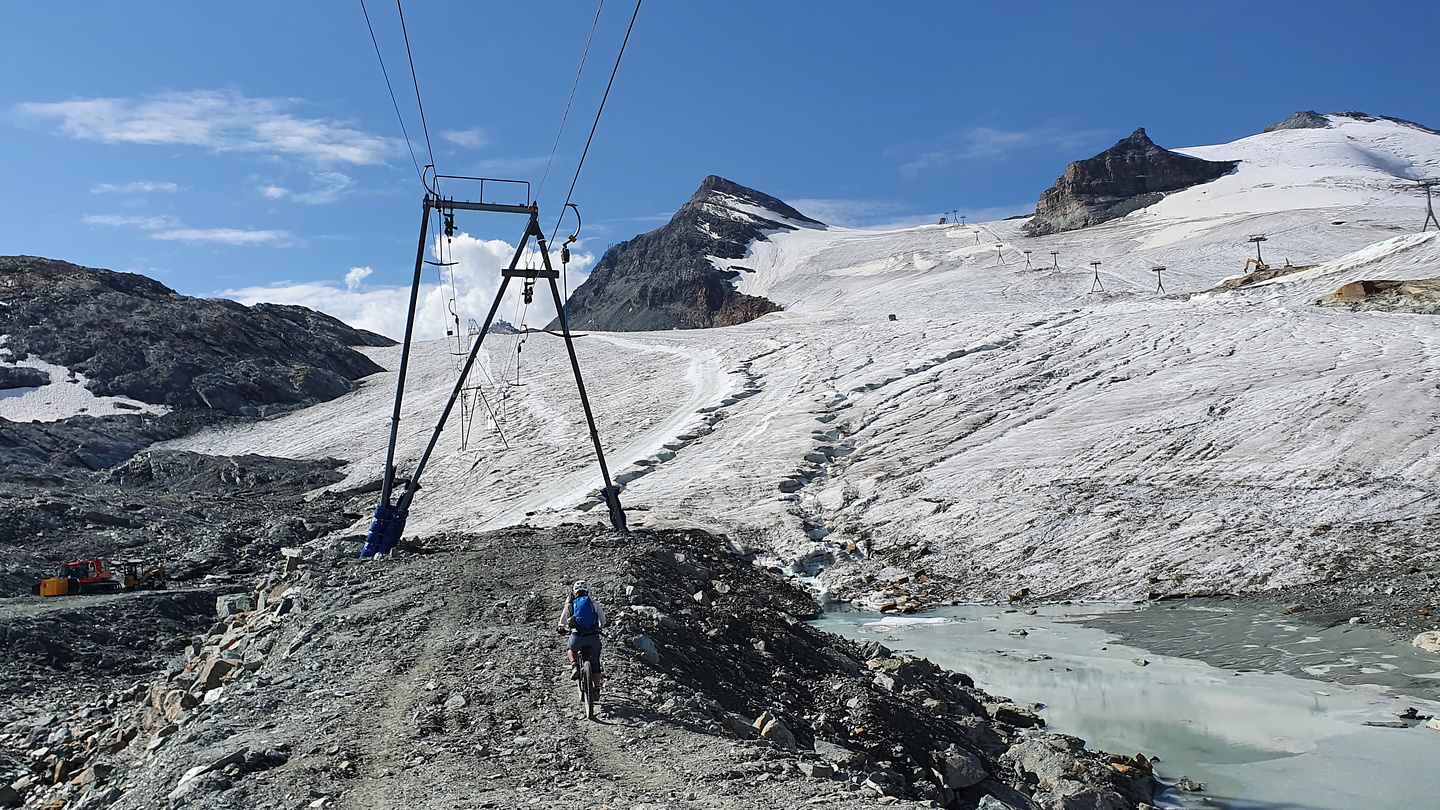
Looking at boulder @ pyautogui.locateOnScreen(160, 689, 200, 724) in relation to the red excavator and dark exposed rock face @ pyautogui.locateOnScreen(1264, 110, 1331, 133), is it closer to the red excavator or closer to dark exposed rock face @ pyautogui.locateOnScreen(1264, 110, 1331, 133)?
the red excavator

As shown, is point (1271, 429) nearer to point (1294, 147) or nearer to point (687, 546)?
point (687, 546)

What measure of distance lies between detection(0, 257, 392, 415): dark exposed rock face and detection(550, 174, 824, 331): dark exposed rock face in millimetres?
39180

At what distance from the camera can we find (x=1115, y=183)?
325 feet

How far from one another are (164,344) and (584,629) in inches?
2181

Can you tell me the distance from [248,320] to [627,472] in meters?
48.0

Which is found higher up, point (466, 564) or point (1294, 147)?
point (1294, 147)

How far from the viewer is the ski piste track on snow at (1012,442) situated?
707 inches

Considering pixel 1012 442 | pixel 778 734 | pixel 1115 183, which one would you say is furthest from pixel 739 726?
pixel 1115 183

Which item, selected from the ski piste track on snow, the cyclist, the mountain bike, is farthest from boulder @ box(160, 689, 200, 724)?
the ski piste track on snow

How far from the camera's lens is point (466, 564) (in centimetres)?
1440

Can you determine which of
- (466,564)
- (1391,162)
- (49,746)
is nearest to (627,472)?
(466,564)

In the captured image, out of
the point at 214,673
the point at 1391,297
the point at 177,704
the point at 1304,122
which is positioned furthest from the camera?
the point at 1304,122

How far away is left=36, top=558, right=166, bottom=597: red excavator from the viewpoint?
19406 millimetres

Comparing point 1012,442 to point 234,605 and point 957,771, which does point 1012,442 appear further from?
point 234,605
